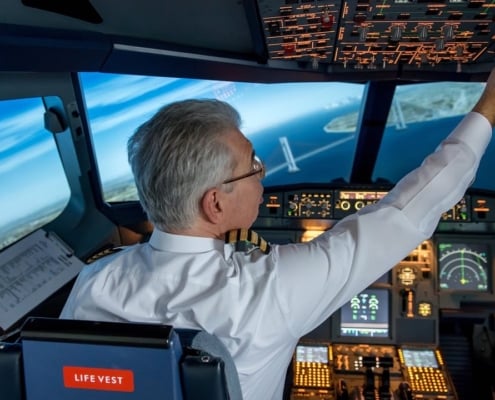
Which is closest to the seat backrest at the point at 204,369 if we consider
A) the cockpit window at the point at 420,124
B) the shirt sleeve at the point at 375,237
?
the shirt sleeve at the point at 375,237

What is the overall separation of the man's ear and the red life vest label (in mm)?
411

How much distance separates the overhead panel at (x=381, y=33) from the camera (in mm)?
2029

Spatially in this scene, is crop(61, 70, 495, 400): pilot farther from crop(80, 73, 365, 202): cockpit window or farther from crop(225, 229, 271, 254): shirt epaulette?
crop(80, 73, 365, 202): cockpit window

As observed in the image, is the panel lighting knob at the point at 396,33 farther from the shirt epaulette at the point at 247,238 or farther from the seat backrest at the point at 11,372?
the seat backrest at the point at 11,372

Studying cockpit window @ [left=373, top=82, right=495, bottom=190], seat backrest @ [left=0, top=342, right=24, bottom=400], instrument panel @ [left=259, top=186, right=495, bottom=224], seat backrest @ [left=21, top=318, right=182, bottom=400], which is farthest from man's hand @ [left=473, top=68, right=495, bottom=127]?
cockpit window @ [left=373, top=82, right=495, bottom=190]

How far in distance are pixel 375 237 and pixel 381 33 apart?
1119mm

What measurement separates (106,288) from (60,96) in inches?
66.7

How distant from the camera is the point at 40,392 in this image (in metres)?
1.22

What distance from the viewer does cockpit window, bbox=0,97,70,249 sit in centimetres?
289

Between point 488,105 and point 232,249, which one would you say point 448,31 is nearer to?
point 488,105

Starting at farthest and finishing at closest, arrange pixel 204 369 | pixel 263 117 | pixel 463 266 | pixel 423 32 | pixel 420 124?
pixel 420 124, pixel 263 117, pixel 463 266, pixel 423 32, pixel 204 369

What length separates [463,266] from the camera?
318 cm

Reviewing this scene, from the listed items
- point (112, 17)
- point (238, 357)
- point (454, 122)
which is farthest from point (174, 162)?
point (454, 122)

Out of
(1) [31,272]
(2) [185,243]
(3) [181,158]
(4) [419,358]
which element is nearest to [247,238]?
(2) [185,243]
